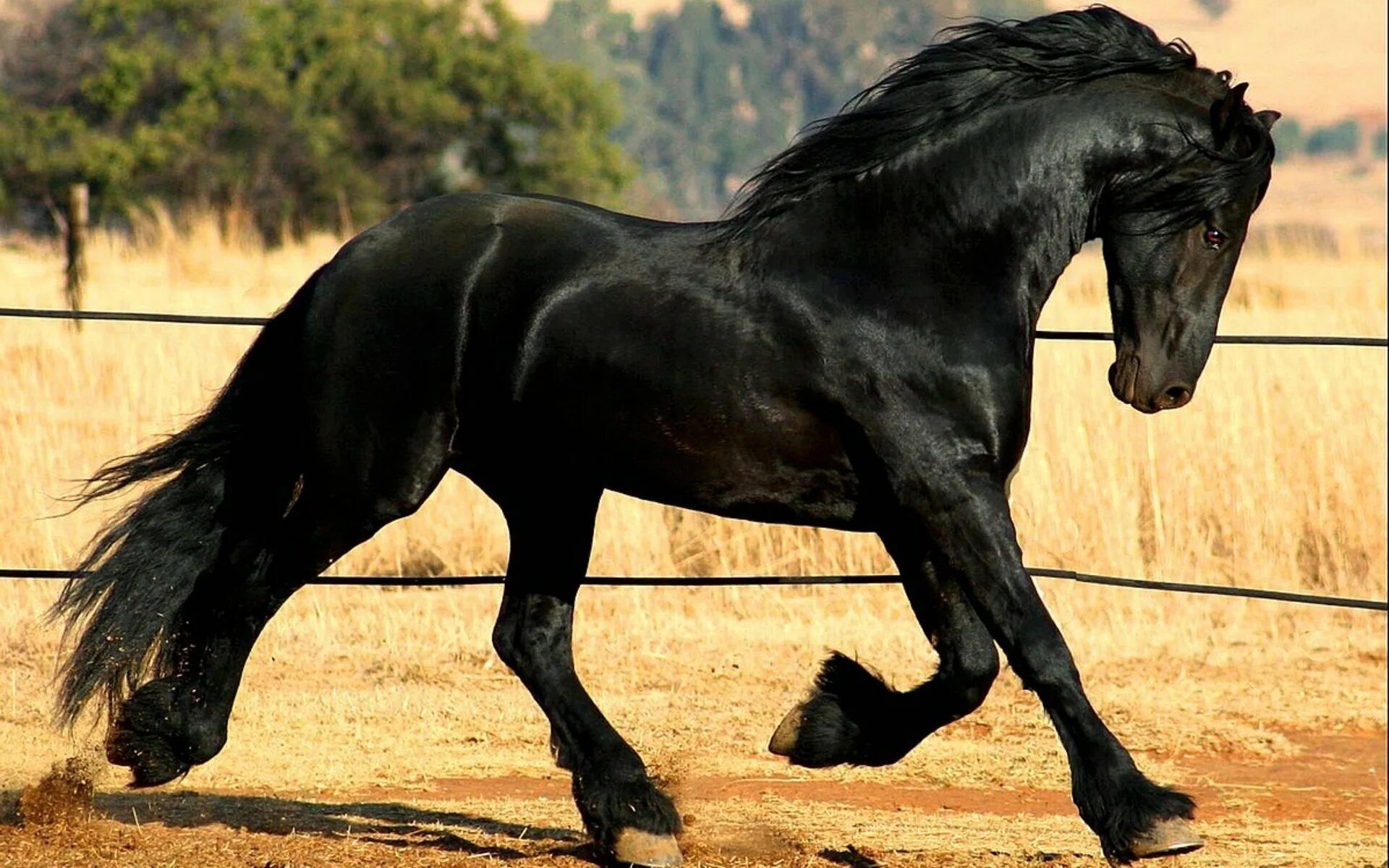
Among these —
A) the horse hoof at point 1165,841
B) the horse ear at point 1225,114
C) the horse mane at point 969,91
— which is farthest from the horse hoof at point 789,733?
the horse ear at point 1225,114

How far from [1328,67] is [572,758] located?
323ft

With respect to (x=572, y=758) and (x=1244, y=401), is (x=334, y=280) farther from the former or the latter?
(x=1244, y=401)

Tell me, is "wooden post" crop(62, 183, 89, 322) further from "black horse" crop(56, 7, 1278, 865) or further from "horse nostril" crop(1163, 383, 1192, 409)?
"horse nostril" crop(1163, 383, 1192, 409)

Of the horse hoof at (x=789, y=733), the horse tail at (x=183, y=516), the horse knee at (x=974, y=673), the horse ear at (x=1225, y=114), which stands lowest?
the horse hoof at (x=789, y=733)

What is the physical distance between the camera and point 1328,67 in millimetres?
94312

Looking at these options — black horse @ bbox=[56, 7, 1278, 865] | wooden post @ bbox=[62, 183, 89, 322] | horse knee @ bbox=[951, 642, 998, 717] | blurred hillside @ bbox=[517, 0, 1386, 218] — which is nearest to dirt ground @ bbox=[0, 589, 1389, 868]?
black horse @ bbox=[56, 7, 1278, 865]

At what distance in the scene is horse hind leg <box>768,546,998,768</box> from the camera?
4.14 m

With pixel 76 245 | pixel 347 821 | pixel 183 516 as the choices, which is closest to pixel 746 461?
pixel 183 516

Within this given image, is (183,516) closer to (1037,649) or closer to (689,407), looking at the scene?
(689,407)

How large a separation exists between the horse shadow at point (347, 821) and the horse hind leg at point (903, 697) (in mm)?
668

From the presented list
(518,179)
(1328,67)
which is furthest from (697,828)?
(1328,67)

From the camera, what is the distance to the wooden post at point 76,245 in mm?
13281

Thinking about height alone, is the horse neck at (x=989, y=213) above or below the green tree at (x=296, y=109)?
above

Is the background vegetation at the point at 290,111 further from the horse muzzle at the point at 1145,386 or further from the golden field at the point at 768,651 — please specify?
the horse muzzle at the point at 1145,386
